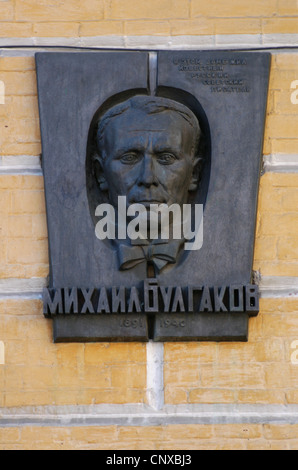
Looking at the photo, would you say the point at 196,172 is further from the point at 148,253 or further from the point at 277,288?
the point at 277,288

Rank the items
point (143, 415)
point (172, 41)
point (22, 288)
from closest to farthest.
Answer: point (143, 415) → point (22, 288) → point (172, 41)

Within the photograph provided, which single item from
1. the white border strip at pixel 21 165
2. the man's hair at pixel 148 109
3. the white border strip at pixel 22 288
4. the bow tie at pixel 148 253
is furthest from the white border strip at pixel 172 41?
the white border strip at pixel 22 288

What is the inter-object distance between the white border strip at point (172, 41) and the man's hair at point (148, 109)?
9.3 inches

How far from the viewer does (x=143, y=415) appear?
12.3 ft

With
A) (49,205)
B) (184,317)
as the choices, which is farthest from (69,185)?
(184,317)

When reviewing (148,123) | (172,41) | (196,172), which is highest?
(172,41)

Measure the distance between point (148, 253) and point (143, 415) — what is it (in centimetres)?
57

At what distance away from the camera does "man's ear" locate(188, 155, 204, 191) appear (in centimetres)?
389

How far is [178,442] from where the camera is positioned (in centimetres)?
372

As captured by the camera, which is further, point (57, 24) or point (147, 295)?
point (57, 24)

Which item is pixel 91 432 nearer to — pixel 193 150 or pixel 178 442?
pixel 178 442

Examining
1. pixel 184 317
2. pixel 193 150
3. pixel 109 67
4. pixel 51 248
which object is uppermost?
pixel 109 67

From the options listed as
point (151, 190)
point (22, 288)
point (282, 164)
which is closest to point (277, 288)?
point (282, 164)

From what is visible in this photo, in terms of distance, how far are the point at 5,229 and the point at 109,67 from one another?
70 cm
